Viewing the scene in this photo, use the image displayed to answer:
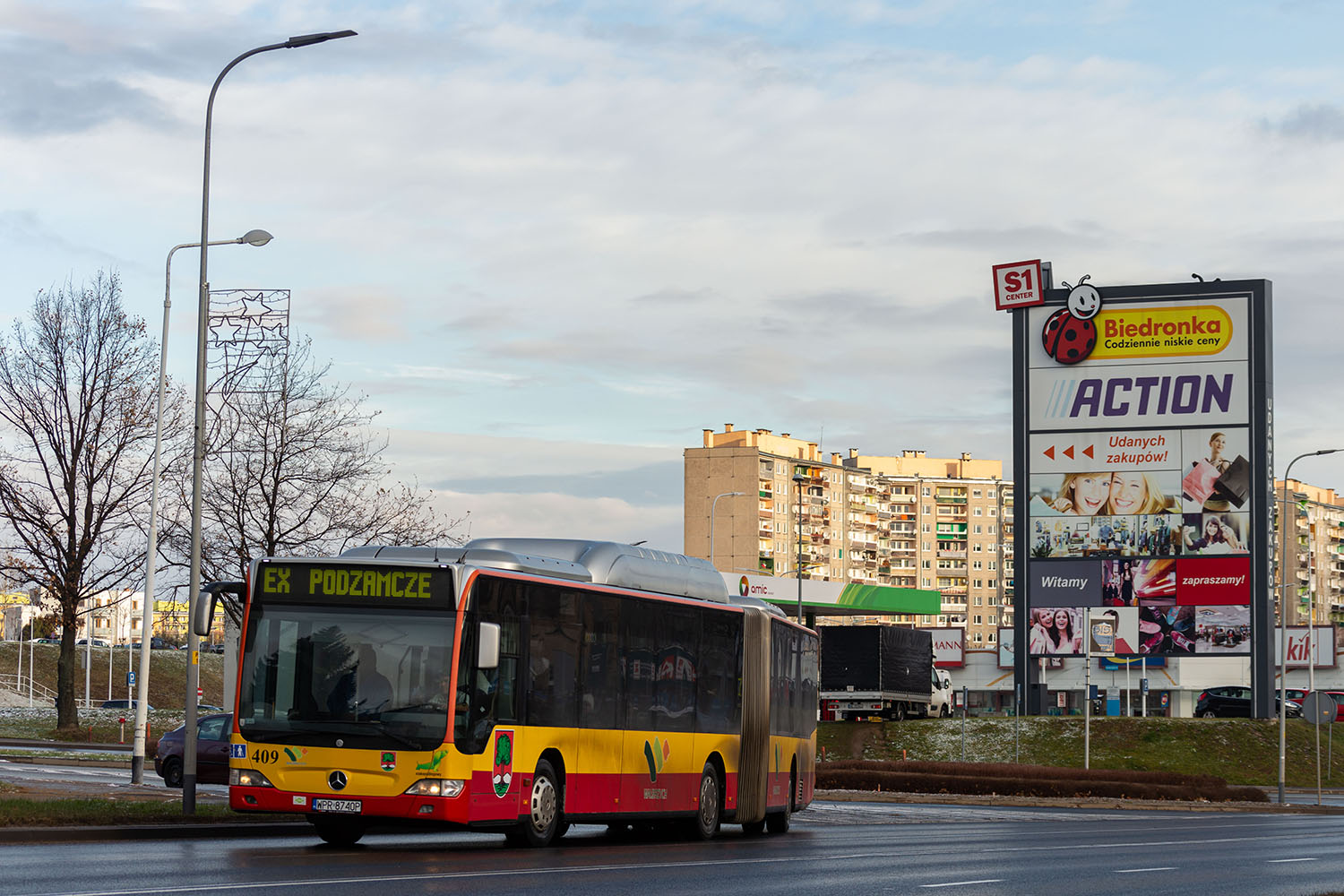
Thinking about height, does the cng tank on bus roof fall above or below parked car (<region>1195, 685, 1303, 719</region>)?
above

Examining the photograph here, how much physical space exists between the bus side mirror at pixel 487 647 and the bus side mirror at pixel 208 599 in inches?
105

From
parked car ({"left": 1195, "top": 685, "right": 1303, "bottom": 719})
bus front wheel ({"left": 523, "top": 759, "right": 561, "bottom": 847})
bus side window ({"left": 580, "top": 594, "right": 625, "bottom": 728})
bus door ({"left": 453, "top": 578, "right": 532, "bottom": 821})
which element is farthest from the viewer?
parked car ({"left": 1195, "top": 685, "right": 1303, "bottom": 719})

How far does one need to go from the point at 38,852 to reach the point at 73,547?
32.1 metres

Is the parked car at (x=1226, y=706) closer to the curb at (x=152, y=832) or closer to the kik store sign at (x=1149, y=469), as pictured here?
the kik store sign at (x=1149, y=469)

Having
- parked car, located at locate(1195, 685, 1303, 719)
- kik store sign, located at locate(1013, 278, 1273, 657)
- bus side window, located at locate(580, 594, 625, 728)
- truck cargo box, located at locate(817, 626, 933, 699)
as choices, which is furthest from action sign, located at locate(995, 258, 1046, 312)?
bus side window, located at locate(580, 594, 625, 728)

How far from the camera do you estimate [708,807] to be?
21969mm

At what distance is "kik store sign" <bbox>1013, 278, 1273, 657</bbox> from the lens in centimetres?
5944

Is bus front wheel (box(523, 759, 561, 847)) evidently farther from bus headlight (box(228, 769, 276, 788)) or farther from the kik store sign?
the kik store sign

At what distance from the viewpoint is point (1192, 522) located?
59.6m

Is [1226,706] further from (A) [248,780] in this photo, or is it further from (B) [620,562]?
(A) [248,780]

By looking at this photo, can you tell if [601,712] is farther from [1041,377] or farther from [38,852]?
[1041,377]

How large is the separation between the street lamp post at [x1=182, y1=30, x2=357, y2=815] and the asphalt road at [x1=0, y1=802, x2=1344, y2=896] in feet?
7.01

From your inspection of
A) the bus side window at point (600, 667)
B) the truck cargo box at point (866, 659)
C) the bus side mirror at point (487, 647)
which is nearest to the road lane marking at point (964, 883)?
the bus side mirror at point (487, 647)

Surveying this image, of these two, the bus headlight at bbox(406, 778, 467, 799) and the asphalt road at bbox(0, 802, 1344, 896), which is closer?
the asphalt road at bbox(0, 802, 1344, 896)
